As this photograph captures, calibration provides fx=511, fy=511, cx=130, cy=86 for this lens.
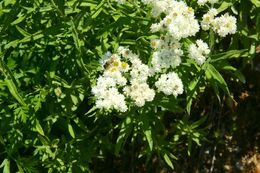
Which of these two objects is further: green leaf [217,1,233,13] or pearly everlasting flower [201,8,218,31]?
green leaf [217,1,233,13]

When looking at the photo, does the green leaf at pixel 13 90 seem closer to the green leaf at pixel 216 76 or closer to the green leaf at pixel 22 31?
the green leaf at pixel 22 31

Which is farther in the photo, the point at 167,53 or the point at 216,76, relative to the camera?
the point at 216,76

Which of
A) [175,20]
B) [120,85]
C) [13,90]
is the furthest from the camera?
[13,90]

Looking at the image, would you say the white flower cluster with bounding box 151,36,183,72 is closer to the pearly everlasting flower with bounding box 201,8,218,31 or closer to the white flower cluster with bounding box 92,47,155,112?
the white flower cluster with bounding box 92,47,155,112

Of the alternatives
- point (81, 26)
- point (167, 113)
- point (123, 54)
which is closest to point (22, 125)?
point (81, 26)

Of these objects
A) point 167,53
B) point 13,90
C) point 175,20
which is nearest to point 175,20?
point 175,20

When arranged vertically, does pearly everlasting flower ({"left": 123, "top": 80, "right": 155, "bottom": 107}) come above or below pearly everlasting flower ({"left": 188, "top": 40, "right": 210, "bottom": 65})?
below

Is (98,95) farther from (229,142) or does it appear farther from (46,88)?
(229,142)

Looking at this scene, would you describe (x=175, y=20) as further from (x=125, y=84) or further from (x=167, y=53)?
(x=125, y=84)

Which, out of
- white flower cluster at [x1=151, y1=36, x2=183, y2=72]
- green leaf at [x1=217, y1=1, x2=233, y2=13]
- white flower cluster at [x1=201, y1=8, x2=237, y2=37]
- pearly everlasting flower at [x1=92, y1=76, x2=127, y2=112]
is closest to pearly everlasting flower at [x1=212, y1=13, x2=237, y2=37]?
white flower cluster at [x1=201, y1=8, x2=237, y2=37]
